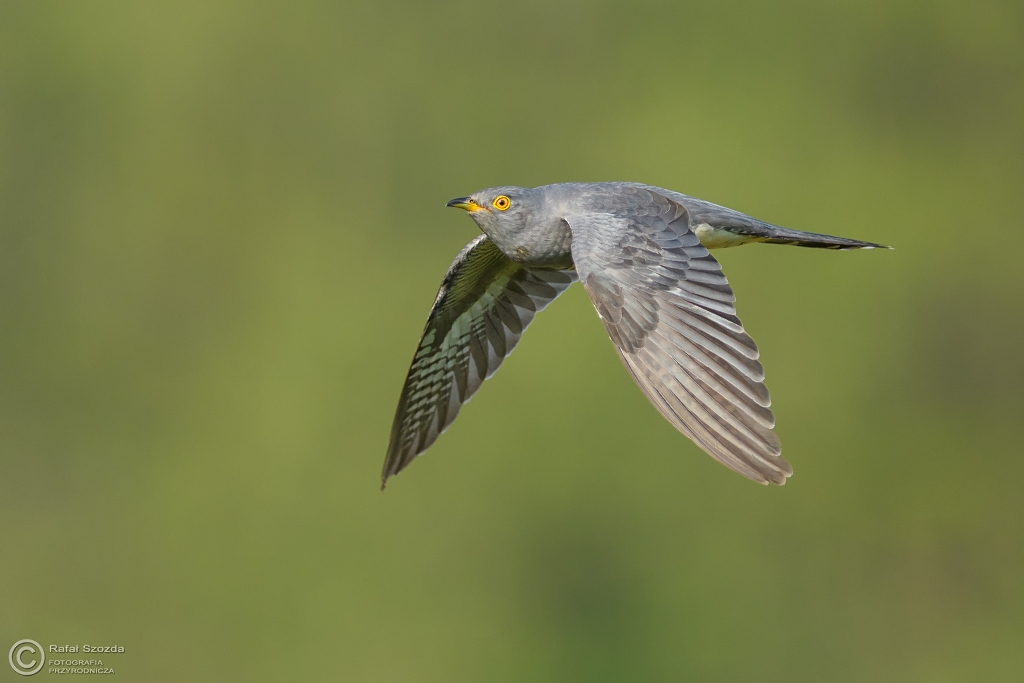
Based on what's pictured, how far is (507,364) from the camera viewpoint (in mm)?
17000

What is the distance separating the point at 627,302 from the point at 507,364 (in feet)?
37.4

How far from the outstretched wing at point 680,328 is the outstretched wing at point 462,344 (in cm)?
141

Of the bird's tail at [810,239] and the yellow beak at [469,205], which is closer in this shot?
the bird's tail at [810,239]

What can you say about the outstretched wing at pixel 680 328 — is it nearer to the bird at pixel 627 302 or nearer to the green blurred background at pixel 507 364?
the bird at pixel 627 302

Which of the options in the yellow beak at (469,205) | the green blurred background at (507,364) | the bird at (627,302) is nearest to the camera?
the bird at (627,302)

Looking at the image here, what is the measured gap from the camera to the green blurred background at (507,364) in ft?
54.1

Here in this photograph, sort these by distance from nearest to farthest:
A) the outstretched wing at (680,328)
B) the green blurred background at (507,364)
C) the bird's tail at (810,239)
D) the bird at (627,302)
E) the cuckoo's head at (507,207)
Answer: the outstretched wing at (680,328)
the bird at (627,302)
the bird's tail at (810,239)
the cuckoo's head at (507,207)
the green blurred background at (507,364)

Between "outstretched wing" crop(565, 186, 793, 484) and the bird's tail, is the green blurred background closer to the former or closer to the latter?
the bird's tail

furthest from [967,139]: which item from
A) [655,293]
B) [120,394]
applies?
[655,293]

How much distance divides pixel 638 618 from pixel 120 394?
938 centimetres

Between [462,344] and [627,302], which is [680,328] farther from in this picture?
[462,344]

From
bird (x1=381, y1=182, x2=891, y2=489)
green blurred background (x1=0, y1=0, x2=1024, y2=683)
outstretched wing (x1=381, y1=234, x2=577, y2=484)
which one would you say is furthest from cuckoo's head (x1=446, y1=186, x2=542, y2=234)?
green blurred background (x1=0, y1=0, x2=1024, y2=683)

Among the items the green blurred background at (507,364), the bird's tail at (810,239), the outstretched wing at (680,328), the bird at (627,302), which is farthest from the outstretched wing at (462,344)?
the green blurred background at (507,364)

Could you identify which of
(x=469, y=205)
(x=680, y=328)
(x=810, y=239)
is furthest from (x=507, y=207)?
(x=810, y=239)
